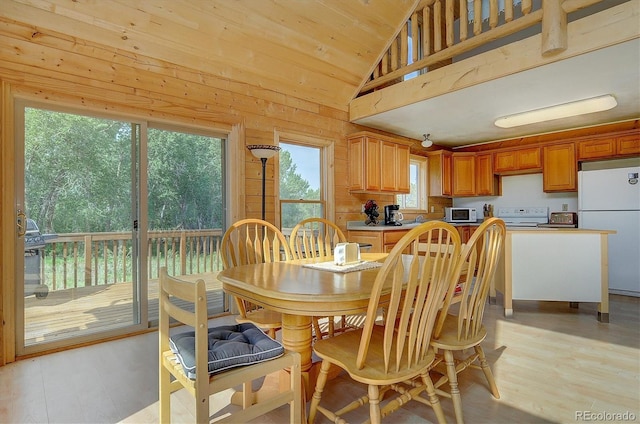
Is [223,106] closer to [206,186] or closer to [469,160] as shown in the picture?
[206,186]

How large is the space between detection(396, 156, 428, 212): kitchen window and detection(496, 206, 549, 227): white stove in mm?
1370

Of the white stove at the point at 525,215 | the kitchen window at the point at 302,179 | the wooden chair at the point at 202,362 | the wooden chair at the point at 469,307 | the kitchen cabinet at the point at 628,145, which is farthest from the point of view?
the white stove at the point at 525,215

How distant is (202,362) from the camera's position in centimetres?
118

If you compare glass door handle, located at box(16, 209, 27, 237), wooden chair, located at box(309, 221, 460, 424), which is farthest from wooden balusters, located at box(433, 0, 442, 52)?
glass door handle, located at box(16, 209, 27, 237)

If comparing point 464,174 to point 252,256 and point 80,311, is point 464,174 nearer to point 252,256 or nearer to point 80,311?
point 252,256

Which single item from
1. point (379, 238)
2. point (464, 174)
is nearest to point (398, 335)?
point (379, 238)

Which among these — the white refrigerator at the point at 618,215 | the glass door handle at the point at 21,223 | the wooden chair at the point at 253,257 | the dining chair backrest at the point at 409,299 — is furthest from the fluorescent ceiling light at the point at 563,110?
the glass door handle at the point at 21,223

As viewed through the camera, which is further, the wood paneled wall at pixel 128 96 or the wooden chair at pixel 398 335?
the wood paneled wall at pixel 128 96

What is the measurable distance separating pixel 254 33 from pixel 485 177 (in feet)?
14.8

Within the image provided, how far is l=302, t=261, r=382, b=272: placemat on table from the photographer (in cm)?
190

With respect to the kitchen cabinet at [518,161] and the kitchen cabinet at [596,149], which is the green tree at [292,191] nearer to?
the kitchen cabinet at [518,161]

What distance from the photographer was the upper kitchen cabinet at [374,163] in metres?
4.57

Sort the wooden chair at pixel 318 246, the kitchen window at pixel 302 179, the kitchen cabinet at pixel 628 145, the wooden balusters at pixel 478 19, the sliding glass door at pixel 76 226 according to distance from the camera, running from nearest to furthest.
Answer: the wooden chair at pixel 318 246 < the sliding glass door at pixel 76 226 < the wooden balusters at pixel 478 19 < the kitchen window at pixel 302 179 < the kitchen cabinet at pixel 628 145

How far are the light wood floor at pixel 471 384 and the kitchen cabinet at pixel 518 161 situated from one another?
9.86 ft
